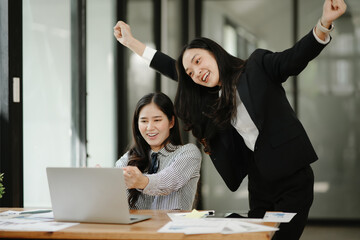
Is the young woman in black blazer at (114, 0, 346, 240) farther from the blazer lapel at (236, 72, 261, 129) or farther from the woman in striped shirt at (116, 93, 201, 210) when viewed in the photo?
the woman in striped shirt at (116, 93, 201, 210)

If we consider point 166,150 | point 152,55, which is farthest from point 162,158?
point 152,55

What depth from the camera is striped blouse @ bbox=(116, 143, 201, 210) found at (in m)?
2.23

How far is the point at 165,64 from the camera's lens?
2430 mm

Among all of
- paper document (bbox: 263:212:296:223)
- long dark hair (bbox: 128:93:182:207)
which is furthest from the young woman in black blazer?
long dark hair (bbox: 128:93:182:207)

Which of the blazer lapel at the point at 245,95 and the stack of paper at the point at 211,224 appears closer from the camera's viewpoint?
the stack of paper at the point at 211,224

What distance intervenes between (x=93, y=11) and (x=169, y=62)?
1920 millimetres

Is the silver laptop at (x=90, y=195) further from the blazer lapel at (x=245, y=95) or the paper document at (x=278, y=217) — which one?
the blazer lapel at (x=245, y=95)

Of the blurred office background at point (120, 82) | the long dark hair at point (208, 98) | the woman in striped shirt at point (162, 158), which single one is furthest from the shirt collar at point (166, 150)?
the blurred office background at point (120, 82)

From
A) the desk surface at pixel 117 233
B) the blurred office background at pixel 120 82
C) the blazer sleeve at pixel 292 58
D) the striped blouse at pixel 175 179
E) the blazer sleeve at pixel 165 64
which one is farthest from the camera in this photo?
the blurred office background at pixel 120 82

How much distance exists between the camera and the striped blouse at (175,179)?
223 cm

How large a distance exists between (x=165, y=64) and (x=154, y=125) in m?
0.29

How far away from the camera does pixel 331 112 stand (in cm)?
519

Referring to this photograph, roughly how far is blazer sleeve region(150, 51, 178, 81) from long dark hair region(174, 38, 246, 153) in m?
0.22

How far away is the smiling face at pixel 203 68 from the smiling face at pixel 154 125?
477mm
